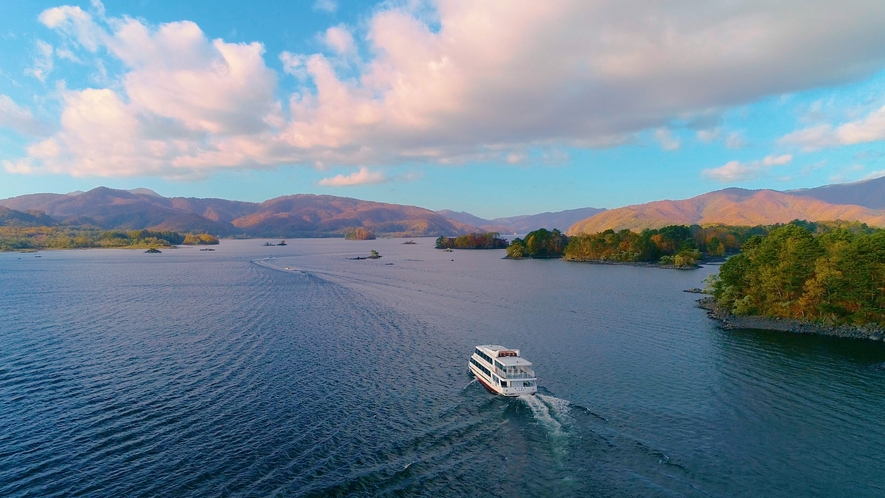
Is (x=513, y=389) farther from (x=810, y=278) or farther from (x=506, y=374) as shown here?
(x=810, y=278)

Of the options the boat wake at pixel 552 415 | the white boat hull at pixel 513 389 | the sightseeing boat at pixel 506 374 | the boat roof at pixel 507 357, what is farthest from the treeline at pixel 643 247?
the boat wake at pixel 552 415

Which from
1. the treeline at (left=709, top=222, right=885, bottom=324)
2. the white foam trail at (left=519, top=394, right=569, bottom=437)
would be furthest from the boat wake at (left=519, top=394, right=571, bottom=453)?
the treeline at (left=709, top=222, right=885, bottom=324)

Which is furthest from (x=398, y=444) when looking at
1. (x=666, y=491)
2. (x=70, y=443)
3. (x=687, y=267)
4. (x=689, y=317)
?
(x=687, y=267)

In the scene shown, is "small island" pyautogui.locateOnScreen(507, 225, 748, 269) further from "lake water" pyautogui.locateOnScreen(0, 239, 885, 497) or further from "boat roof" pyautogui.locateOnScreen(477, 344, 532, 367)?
"boat roof" pyautogui.locateOnScreen(477, 344, 532, 367)

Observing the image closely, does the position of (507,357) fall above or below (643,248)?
below

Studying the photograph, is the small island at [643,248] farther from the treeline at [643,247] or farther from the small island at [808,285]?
the small island at [808,285]

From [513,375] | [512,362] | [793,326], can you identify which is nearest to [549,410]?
[513,375]

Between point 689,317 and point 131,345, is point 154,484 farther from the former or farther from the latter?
point 689,317

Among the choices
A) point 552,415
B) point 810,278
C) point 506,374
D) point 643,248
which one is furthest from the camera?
point 643,248
